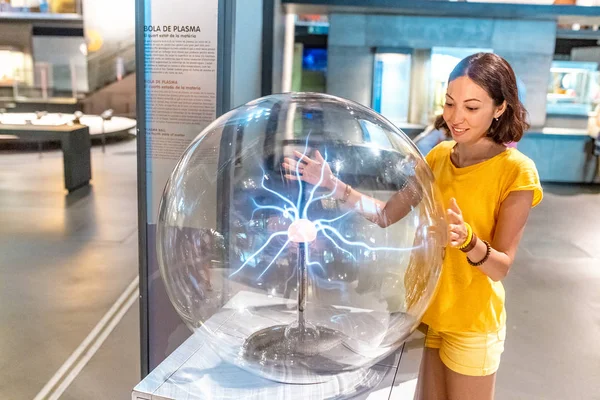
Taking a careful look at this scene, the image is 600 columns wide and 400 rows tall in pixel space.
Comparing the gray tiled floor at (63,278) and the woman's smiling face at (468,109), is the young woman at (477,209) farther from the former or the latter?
the gray tiled floor at (63,278)

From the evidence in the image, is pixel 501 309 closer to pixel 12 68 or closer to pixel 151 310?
pixel 151 310

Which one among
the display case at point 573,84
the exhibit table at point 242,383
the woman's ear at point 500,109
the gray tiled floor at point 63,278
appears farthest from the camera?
the display case at point 573,84

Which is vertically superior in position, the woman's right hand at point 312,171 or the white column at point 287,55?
the white column at point 287,55

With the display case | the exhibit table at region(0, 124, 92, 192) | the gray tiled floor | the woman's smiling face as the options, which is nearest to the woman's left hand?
the woman's smiling face

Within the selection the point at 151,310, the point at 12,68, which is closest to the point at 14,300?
the point at 151,310

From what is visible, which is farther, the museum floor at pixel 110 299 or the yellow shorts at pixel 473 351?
the museum floor at pixel 110 299

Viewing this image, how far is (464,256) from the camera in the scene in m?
1.29

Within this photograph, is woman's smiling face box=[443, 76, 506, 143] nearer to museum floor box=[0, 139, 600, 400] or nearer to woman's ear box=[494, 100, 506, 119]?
woman's ear box=[494, 100, 506, 119]

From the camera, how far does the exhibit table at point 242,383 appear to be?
1123mm

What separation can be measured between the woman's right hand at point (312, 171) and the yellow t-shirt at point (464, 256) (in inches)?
13.5

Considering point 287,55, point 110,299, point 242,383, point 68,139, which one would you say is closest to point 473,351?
point 242,383

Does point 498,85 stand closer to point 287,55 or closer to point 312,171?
point 312,171

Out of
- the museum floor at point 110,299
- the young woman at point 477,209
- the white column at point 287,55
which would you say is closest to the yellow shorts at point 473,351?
the young woman at point 477,209

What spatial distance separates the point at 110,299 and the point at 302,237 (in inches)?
109
